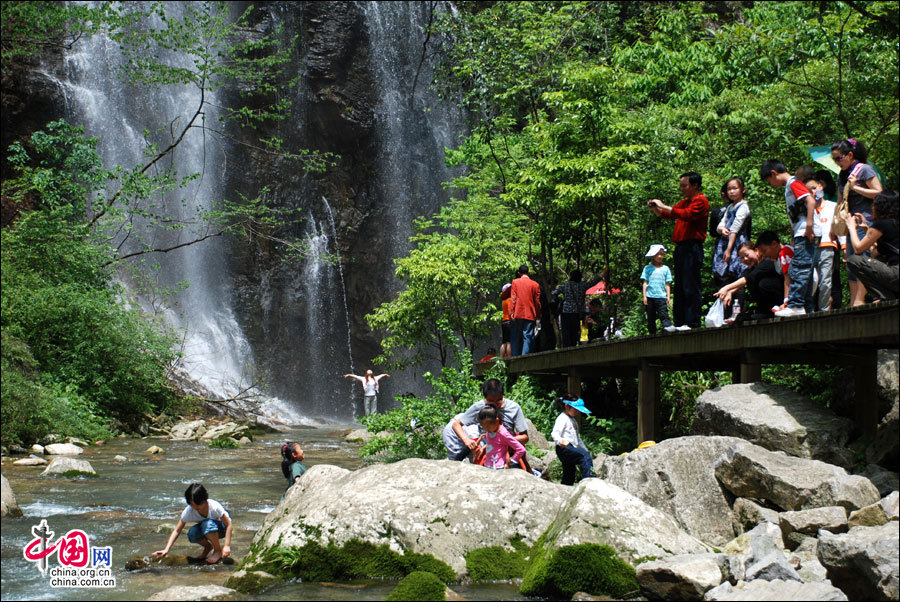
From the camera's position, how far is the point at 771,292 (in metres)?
9.22

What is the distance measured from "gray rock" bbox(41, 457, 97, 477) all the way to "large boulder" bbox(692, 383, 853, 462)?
27.4 ft

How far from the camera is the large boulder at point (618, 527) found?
6.38m

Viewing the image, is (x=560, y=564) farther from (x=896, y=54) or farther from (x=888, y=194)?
(x=896, y=54)

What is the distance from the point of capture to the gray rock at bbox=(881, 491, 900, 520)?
20.8 feet

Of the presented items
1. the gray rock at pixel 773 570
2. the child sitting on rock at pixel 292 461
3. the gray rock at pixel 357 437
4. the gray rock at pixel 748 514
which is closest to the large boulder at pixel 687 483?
the gray rock at pixel 748 514

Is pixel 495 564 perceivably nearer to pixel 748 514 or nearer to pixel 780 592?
pixel 780 592

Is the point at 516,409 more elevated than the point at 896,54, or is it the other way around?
the point at 896,54

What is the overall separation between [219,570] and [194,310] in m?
22.3

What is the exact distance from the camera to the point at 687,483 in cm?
796

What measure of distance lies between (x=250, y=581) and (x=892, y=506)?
4.85 m

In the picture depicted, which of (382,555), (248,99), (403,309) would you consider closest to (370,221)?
(248,99)

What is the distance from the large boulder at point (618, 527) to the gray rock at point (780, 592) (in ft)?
2.94

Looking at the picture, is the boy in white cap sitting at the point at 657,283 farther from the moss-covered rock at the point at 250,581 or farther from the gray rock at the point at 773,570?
the moss-covered rock at the point at 250,581

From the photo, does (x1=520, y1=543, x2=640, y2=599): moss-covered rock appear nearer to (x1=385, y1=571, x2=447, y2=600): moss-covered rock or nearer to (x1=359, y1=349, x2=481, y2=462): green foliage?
(x1=385, y1=571, x2=447, y2=600): moss-covered rock
